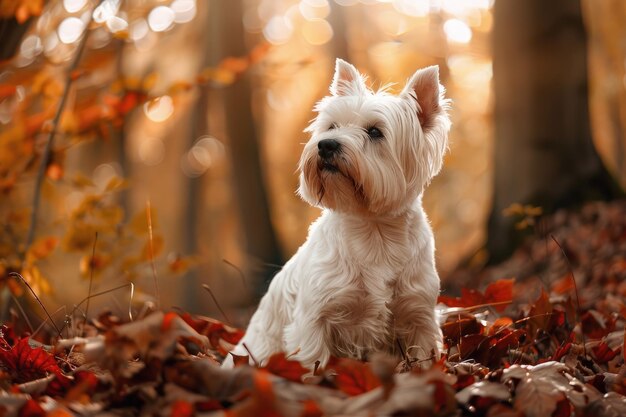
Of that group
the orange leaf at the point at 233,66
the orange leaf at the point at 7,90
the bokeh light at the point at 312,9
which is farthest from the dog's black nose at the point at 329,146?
the bokeh light at the point at 312,9

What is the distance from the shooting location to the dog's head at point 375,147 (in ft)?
11.7

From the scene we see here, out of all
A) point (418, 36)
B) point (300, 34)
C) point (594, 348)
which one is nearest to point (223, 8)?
point (418, 36)

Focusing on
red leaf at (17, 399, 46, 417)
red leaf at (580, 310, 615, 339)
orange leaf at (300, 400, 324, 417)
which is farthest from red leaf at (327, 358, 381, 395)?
red leaf at (580, 310, 615, 339)

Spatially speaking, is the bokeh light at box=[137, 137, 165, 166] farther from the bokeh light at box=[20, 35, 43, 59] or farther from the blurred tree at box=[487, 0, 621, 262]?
the bokeh light at box=[20, 35, 43, 59]

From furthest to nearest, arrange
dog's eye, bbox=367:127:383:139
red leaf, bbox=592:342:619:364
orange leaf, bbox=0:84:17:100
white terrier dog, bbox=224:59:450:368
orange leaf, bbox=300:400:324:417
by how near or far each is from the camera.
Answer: orange leaf, bbox=0:84:17:100, dog's eye, bbox=367:127:383:139, white terrier dog, bbox=224:59:450:368, red leaf, bbox=592:342:619:364, orange leaf, bbox=300:400:324:417

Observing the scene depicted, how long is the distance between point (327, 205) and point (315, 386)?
1.54m

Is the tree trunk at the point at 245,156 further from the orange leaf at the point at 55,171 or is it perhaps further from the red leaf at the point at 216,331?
the red leaf at the point at 216,331

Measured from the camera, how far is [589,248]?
6719 mm

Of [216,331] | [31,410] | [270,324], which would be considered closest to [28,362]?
[31,410]

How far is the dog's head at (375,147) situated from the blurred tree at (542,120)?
4154mm

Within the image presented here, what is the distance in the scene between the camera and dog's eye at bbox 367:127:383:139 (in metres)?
3.68

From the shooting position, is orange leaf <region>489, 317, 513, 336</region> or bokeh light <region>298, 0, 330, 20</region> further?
bokeh light <region>298, 0, 330, 20</region>

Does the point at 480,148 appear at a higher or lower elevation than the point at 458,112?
lower

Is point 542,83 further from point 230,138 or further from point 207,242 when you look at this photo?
point 207,242
